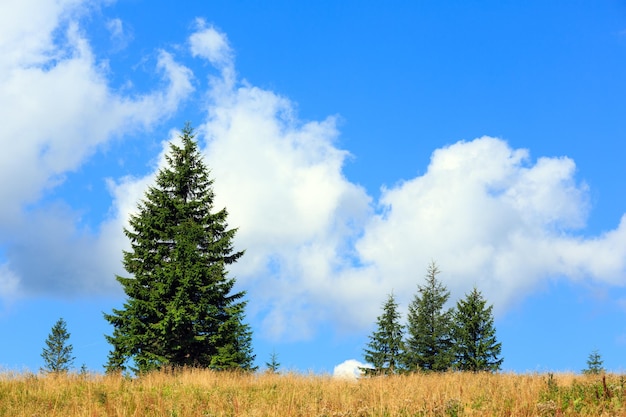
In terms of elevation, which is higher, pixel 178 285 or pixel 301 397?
pixel 178 285

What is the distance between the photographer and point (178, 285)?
28.0 meters

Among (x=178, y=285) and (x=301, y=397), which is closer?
(x=301, y=397)

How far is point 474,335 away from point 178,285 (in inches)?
898

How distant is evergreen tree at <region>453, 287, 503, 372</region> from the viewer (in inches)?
1549

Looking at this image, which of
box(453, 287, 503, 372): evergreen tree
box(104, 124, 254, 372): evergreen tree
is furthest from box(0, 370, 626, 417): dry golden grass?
box(453, 287, 503, 372): evergreen tree

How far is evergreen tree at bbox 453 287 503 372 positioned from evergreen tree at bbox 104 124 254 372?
17.6 metres

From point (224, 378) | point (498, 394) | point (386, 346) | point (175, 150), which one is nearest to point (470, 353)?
point (386, 346)

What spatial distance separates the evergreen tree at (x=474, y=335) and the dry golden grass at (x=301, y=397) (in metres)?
24.9


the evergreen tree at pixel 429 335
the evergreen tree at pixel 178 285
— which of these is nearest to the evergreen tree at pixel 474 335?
the evergreen tree at pixel 429 335

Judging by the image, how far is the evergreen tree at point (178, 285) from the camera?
2748 centimetres

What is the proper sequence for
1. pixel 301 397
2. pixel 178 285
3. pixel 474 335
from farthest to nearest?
pixel 474 335, pixel 178 285, pixel 301 397

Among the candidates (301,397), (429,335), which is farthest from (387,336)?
(301,397)

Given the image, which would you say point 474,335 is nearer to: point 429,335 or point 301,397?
point 429,335

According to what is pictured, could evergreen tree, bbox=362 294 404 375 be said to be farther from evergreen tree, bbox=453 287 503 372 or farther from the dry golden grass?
the dry golden grass
